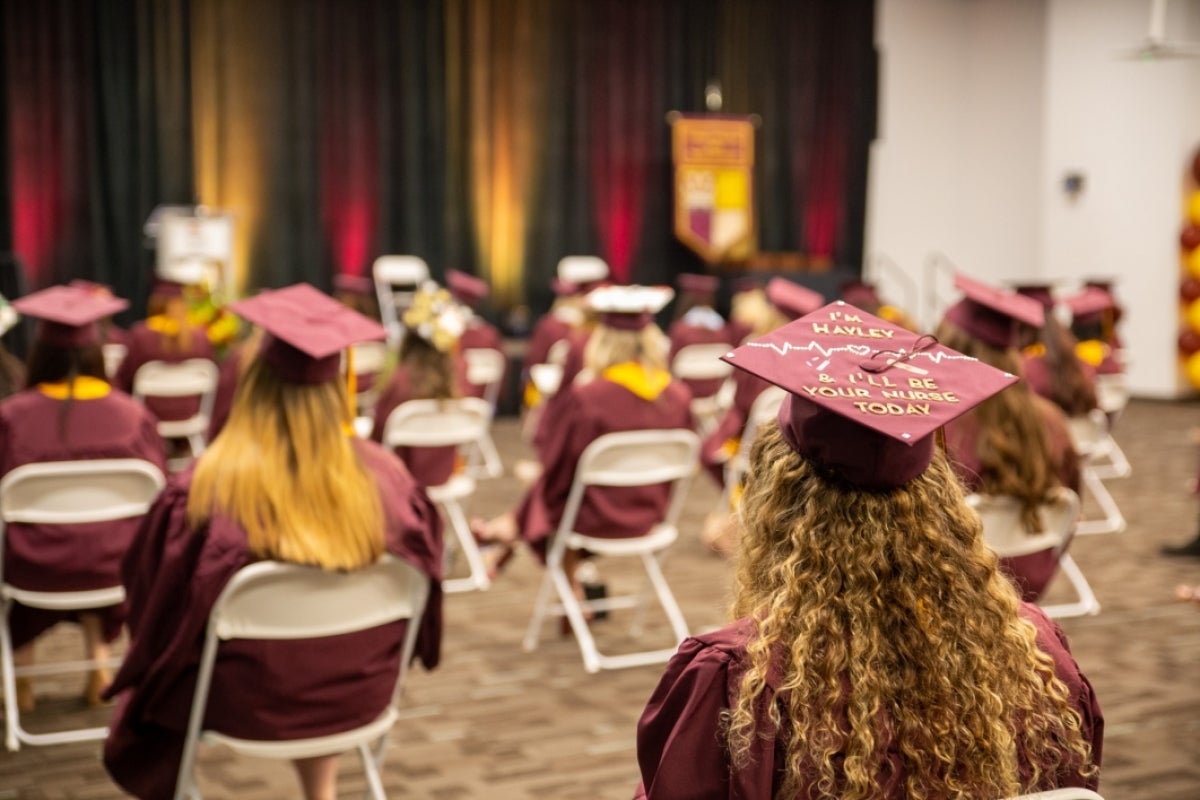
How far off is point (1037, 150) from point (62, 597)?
13.4 metres

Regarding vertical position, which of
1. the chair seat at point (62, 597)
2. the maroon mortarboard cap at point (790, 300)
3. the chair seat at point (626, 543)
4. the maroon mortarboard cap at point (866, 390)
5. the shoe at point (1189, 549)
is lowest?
the shoe at point (1189, 549)

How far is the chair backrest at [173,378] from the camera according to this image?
7090 mm

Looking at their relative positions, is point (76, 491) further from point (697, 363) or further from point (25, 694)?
point (697, 363)

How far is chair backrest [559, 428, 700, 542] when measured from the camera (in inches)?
177

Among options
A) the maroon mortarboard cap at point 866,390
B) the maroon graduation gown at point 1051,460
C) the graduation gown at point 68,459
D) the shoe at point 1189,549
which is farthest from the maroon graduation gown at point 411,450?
the maroon mortarboard cap at point 866,390

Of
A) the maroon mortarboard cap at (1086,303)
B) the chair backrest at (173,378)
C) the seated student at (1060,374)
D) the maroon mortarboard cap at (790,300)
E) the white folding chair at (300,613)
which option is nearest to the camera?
the white folding chair at (300,613)

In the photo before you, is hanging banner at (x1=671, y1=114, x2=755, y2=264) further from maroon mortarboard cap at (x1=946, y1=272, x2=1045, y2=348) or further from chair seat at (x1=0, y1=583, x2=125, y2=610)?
chair seat at (x1=0, y1=583, x2=125, y2=610)

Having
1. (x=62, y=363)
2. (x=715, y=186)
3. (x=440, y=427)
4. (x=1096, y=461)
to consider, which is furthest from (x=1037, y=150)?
(x=62, y=363)

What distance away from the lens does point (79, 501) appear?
381 cm

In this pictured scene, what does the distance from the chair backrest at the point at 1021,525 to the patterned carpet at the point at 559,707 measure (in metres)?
0.64

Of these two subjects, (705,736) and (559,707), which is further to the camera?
(559,707)

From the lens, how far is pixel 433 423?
555cm

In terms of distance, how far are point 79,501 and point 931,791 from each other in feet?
9.58

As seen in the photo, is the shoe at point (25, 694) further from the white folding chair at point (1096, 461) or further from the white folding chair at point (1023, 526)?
the white folding chair at point (1096, 461)
